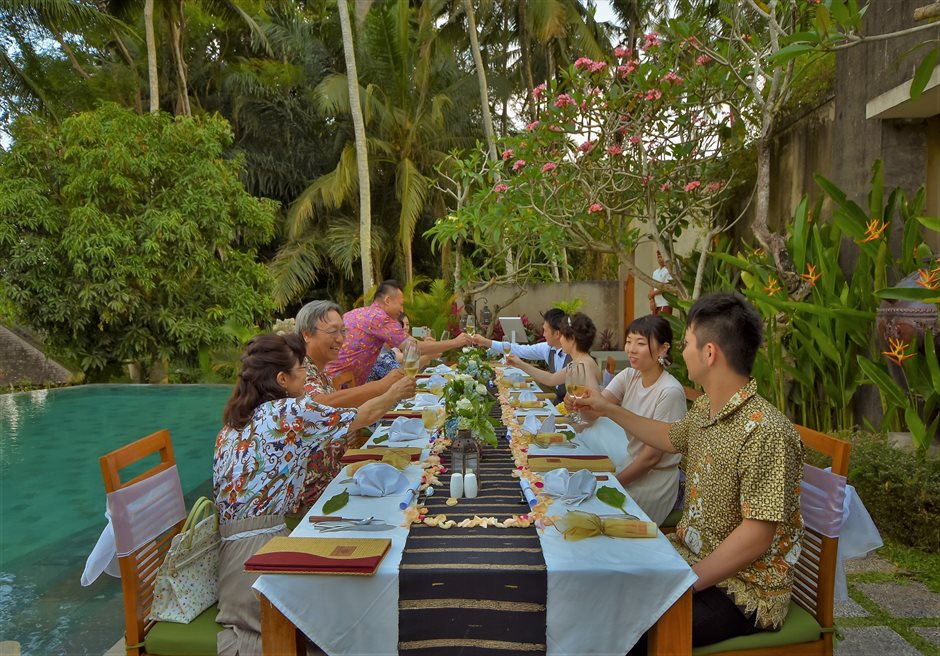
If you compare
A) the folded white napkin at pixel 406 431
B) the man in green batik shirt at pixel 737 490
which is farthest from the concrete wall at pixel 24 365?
the man in green batik shirt at pixel 737 490

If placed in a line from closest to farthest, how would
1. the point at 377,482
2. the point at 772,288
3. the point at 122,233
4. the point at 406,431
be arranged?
1. the point at 377,482
2. the point at 406,431
3. the point at 772,288
4. the point at 122,233

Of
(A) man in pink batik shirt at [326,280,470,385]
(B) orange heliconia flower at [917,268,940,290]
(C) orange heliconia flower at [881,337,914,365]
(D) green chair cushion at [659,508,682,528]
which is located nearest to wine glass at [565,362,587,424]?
(D) green chair cushion at [659,508,682,528]

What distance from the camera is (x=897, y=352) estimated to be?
3.80 meters

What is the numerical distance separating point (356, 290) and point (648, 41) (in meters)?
14.2

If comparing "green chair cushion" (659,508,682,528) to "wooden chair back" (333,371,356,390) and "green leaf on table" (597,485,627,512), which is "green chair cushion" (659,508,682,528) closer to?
"green leaf on table" (597,485,627,512)

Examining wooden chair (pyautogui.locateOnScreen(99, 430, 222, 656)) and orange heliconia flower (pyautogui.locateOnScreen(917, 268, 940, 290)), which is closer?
wooden chair (pyautogui.locateOnScreen(99, 430, 222, 656))

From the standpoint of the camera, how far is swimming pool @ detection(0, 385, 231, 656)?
3.54 m

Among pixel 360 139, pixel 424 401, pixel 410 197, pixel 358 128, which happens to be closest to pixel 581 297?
pixel 410 197

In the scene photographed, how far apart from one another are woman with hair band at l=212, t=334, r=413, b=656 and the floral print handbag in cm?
6

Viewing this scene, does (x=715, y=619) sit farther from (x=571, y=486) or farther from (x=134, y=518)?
(x=134, y=518)

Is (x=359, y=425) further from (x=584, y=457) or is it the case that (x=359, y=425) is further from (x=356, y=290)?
(x=356, y=290)

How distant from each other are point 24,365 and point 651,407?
45.5 feet

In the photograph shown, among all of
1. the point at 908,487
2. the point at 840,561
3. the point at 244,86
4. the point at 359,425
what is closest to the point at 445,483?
the point at 359,425

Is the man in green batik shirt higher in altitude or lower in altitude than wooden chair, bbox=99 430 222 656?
higher
